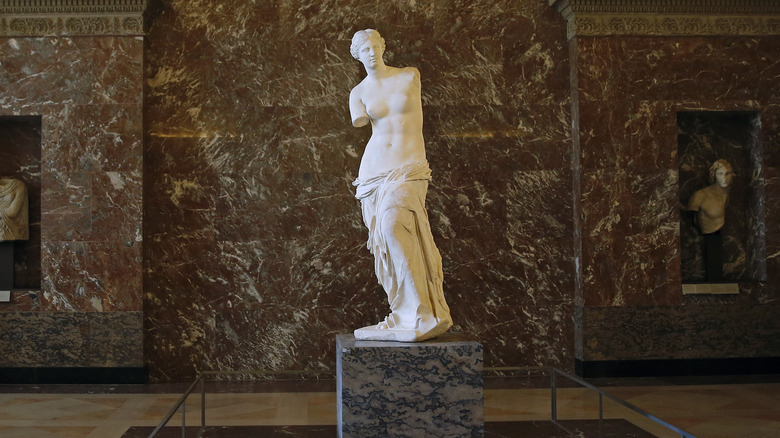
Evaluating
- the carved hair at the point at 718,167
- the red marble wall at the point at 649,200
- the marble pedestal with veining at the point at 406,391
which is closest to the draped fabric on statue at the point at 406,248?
the marble pedestal with veining at the point at 406,391

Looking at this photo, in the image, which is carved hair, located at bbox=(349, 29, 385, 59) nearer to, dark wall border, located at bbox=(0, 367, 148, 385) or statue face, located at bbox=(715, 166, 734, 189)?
dark wall border, located at bbox=(0, 367, 148, 385)

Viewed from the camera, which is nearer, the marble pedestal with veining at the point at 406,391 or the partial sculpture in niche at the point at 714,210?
the marble pedestal with veining at the point at 406,391

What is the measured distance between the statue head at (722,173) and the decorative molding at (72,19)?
246 inches

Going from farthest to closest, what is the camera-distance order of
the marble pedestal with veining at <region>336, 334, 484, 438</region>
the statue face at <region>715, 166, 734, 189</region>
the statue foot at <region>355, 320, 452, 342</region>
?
the statue face at <region>715, 166, 734, 189</region> → the statue foot at <region>355, 320, 452, 342</region> → the marble pedestal with veining at <region>336, 334, 484, 438</region>

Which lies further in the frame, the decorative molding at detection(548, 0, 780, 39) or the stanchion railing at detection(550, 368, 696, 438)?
the decorative molding at detection(548, 0, 780, 39)

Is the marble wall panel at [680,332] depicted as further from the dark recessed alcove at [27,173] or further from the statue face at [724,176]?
the dark recessed alcove at [27,173]

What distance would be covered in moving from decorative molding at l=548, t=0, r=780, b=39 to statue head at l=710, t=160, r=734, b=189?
1377 mm

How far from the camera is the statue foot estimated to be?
15.2ft

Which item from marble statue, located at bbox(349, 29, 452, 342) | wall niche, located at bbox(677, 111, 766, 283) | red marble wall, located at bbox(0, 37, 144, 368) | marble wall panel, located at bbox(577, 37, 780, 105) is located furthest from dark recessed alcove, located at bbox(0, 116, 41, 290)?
wall niche, located at bbox(677, 111, 766, 283)

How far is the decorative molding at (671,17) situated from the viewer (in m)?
7.72

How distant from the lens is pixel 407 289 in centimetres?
475

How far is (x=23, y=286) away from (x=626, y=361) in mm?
6450

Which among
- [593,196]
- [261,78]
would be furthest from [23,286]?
[593,196]

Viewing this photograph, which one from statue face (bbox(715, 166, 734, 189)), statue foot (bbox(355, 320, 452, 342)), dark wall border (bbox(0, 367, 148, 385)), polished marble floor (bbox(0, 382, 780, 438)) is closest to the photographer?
statue foot (bbox(355, 320, 452, 342))
